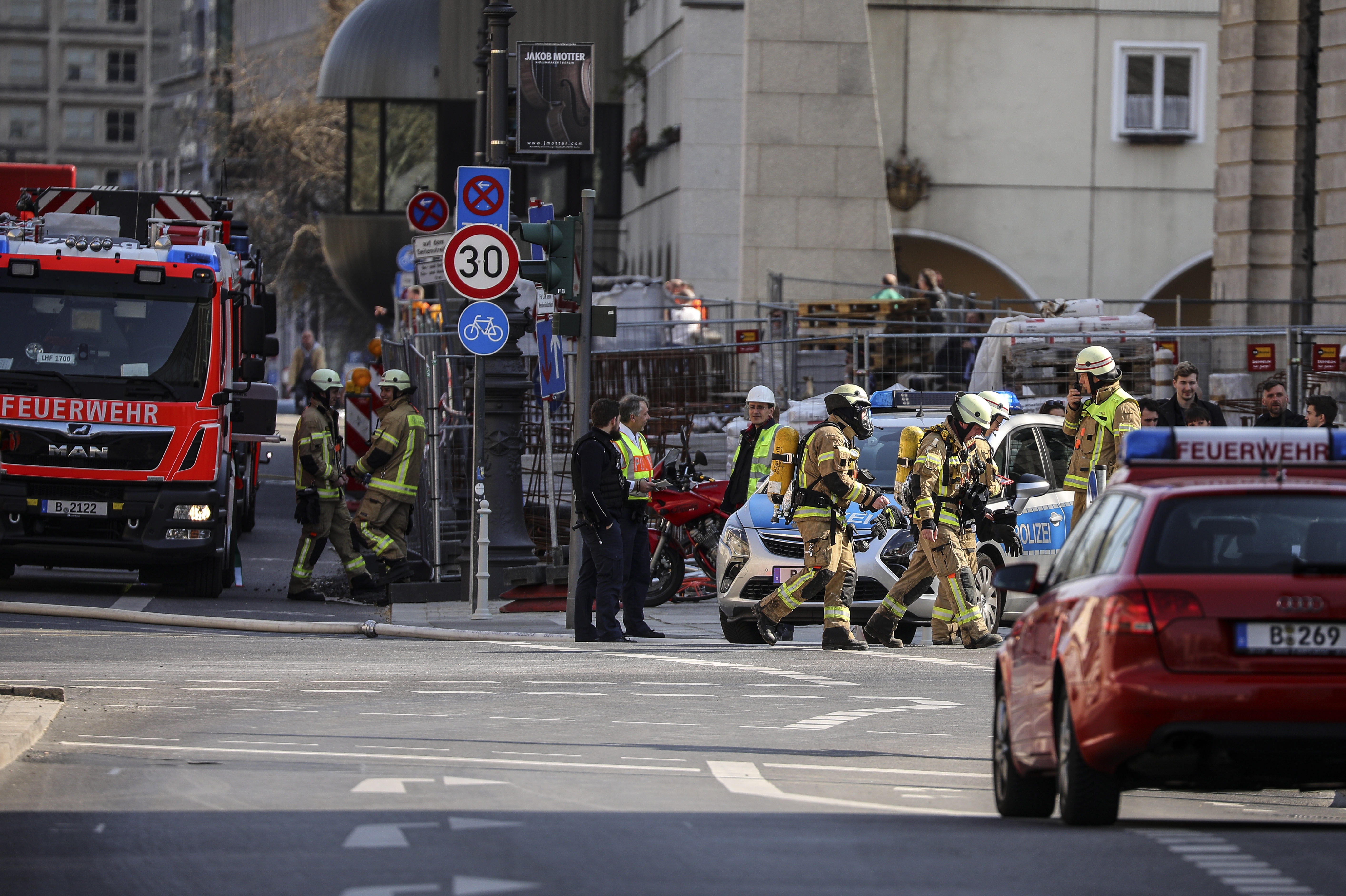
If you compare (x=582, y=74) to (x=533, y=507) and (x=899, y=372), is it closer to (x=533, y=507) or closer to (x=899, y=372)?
(x=533, y=507)

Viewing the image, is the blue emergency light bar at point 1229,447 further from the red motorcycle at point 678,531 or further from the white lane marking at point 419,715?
the red motorcycle at point 678,531

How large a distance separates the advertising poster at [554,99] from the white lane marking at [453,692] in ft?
22.7

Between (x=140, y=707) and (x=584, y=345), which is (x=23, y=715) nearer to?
(x=140, y=707)

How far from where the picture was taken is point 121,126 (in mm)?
147125

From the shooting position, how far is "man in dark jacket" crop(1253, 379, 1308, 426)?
17.5m

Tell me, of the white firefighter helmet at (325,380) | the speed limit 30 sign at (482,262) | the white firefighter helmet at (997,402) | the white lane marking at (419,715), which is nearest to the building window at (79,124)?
the white firefighter helmet at (325,380)

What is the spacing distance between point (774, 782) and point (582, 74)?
34.9 ft

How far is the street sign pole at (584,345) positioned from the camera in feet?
56.0

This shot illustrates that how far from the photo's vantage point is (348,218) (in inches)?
2088

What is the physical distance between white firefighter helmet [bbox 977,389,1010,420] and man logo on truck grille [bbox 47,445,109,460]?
721 cm

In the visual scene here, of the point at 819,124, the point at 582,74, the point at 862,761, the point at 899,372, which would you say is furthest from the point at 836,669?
the point at 819,124

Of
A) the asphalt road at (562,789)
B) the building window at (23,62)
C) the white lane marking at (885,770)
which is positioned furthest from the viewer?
the building window at (23,62)

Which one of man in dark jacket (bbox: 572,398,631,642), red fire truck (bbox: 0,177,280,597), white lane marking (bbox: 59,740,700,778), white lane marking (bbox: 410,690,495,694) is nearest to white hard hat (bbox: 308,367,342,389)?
red fire truck (bbox: 0,177,280,597)

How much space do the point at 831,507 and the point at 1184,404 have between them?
13.5 ft
